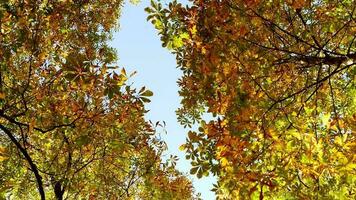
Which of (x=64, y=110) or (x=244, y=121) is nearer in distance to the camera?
(x=244, y=121)

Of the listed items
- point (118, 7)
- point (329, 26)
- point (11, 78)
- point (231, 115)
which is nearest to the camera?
point (231, 115)

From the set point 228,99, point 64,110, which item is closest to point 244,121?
point 228,99

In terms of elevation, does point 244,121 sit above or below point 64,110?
below

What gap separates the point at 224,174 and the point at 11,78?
21.5 ft

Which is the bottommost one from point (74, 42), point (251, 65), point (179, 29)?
point (251, 65)

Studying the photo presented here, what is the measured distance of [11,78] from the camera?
9.06 meters

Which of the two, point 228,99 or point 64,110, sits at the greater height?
point 64,110

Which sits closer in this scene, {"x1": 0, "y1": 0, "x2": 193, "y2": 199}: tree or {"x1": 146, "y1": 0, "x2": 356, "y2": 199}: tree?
{"x1": 146, "y1": 0, "x2": 356, "y2": 199}: tree

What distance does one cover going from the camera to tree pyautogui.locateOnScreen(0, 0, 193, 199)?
6434 mm

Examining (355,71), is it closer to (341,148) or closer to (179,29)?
(341,148)

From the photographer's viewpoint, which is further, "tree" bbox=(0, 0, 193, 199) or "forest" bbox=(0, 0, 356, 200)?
"tree" bbox=(0, 0, 193, 199)

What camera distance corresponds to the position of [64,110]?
782 cm

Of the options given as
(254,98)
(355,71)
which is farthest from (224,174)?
(355,71)

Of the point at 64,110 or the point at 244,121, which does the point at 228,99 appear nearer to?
the point at 244,121
